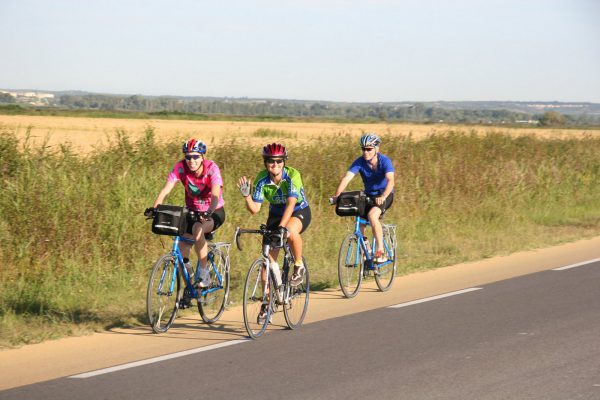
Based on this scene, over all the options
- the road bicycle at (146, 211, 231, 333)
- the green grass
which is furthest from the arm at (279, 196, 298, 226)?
the green grass

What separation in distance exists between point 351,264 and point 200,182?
9.95 ft

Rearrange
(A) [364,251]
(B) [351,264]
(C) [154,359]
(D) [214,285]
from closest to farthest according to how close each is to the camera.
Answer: (C) [154,359]
(D) [214,285]
(B) [351,264]
(A) [364,251]

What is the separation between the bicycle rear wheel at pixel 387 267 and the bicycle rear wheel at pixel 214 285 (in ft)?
9.38

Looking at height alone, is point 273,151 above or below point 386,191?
above

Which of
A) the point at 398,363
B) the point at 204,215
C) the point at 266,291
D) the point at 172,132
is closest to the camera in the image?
the point at 398,363

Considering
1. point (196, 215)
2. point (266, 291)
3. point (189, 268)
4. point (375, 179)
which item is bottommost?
point (266, 291)

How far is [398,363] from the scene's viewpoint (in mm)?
7668

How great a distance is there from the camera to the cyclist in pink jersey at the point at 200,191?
902 centimetres

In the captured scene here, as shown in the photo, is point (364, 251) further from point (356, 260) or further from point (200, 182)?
point (200, 182)

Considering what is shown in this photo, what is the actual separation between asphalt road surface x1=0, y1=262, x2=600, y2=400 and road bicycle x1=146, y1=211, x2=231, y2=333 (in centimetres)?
82

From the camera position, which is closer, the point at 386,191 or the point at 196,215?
the point at 196,215

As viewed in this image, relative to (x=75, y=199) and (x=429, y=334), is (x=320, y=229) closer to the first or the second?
(x=75, y=199)

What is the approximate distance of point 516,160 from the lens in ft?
85.8

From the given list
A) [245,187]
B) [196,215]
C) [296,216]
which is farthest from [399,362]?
[196,215]
